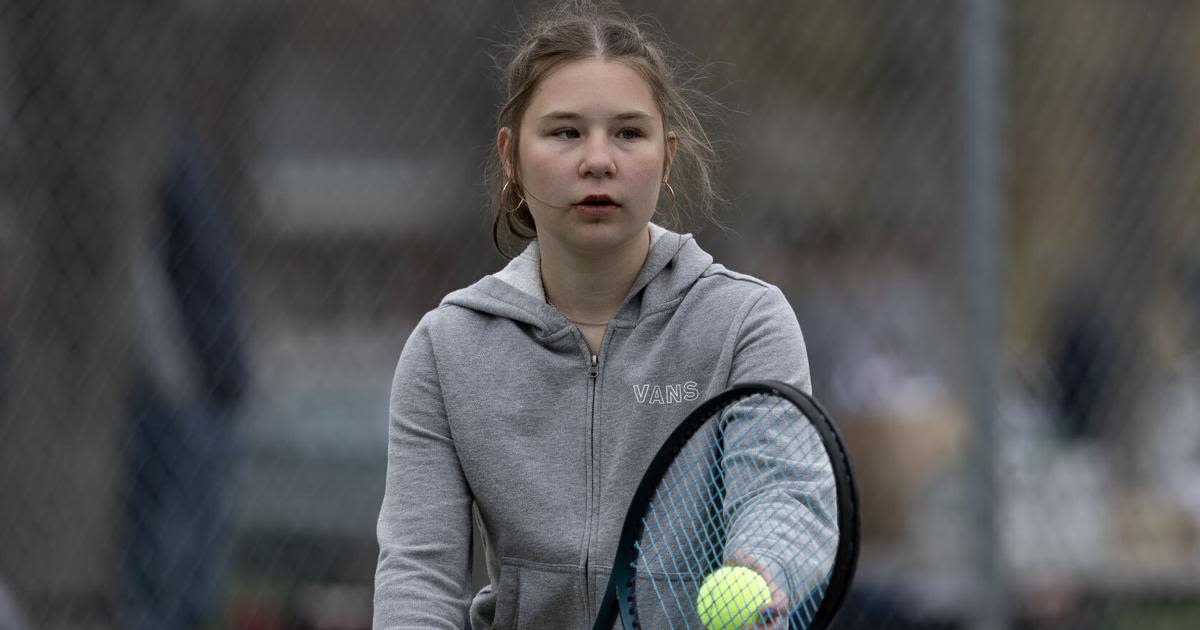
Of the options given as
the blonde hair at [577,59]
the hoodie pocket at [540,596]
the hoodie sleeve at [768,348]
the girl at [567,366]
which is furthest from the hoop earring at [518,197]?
the hoodie pocket at [540,596]

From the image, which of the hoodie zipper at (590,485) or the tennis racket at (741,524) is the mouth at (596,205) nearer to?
the hoodie zipper at (590,485)

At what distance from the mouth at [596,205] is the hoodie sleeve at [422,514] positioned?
294 millimetres

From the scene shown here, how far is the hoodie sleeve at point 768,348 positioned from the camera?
2.01m

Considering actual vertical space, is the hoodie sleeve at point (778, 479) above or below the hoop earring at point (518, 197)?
below

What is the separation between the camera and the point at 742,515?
73.9 inches

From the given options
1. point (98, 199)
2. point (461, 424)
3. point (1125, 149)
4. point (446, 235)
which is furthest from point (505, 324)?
point (1125, 149)

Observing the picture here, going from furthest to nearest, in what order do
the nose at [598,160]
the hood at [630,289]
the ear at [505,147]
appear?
the ear at [505,147] → the hood at [630,289] → the nose at [598,160]

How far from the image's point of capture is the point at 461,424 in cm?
209

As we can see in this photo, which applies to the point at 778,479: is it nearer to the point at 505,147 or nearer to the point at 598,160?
the point at 598,160

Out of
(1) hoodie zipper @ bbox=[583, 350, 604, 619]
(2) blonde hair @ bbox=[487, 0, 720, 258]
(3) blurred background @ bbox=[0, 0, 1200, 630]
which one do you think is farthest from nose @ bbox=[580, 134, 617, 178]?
(3) blurred background @ bbox=[0, 0, 1200, 630]

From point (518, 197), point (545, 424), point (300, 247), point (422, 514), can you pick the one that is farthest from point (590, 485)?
point (300, 247)

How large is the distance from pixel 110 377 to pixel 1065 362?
2831 millimetres

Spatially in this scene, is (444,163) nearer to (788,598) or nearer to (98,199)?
(98,199)

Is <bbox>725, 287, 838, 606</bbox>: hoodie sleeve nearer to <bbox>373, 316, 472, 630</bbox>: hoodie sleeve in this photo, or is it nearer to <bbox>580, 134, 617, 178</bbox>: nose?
<bbox>580, 134, 617, 178</bbox>: nose
